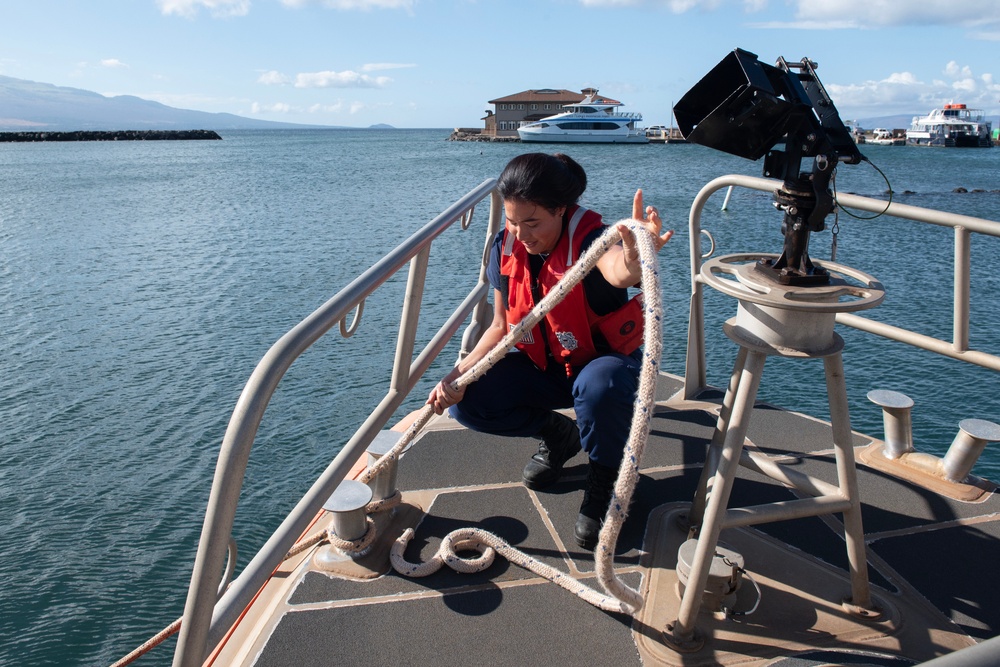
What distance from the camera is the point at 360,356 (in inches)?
392

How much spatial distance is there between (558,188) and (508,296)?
51 cm


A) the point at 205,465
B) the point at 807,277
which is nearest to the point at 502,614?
the point at 807,277

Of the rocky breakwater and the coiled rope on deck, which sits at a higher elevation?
the rocky breakwater

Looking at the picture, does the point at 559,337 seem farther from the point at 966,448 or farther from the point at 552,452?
the point at 966,448

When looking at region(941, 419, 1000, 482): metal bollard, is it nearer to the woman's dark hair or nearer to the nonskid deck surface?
the nonskid deck surface

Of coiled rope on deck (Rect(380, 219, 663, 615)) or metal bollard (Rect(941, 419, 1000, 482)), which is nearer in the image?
coiled rope on deck (Rect(380, 219, 663, 615))

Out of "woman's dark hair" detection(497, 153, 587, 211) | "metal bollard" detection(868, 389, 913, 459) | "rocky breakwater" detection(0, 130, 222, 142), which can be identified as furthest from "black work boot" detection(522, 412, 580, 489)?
"rocky breakwater" detection(0, 130, 222, 142)

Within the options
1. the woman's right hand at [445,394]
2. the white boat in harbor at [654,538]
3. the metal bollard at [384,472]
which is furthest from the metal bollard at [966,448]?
the metal bollard at [384,472]

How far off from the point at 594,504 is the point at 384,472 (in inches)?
32.6

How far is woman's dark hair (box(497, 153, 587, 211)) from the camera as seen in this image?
2525 millimetres

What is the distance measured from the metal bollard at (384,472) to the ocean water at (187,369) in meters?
2.68

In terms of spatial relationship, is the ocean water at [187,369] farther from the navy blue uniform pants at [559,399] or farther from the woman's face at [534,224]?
the woman's face at [534,224]

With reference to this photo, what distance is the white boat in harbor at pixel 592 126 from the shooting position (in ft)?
239

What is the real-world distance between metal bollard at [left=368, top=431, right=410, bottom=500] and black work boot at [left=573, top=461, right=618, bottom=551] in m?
0.73
